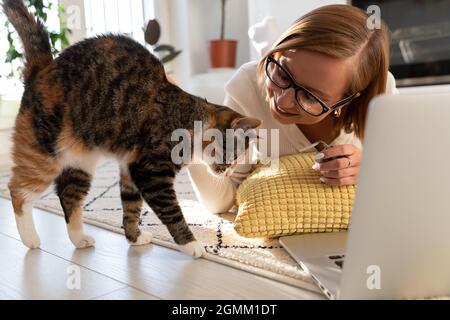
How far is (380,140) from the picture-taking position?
655mm

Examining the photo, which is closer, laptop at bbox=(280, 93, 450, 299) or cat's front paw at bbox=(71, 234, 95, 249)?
laptop at bbox=(280, 93, 450, 299)

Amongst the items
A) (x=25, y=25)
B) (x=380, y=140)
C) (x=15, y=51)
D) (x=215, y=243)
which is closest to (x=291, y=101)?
(x=215, y=243)

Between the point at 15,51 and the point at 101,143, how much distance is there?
199 centimetres

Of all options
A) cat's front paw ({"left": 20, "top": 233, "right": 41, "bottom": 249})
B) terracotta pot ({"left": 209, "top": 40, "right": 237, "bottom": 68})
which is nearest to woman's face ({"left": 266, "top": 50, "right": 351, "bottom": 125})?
cat's front paw ({"left": 20, "top": 233, "right": 41, "bottom": 249})

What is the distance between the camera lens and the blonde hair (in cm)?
111

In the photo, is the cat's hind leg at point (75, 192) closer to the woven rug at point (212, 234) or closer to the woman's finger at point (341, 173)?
the woven rug at point (212, 234)

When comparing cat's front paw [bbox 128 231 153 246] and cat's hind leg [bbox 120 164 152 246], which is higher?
cat's hind leg [bbox 120 164 152 246]

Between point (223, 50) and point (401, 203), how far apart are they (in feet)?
9.88

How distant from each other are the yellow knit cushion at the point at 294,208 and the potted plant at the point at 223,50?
2.48 meters

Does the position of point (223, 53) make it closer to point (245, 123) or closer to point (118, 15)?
point (118, 15)

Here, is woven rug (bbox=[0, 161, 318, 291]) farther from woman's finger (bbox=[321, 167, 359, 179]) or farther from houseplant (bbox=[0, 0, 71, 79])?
houseplant (bbox=[0, 0, 71, 79])

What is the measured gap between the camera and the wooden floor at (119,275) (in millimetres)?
901

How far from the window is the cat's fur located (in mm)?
2008

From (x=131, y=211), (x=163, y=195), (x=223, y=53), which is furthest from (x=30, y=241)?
(x=223, y=53)
